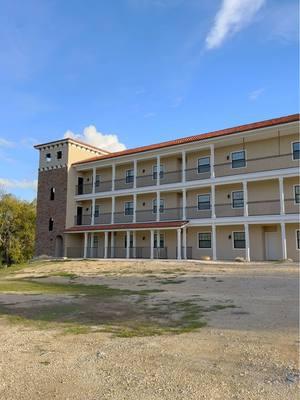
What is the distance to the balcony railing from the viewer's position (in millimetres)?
27766

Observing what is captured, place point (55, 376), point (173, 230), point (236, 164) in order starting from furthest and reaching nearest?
point (173, 230) → point (236, 164) → point (55, 376)

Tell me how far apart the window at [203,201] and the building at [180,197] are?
0.29 feet

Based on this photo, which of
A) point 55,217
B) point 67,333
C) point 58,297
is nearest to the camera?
point 67,333

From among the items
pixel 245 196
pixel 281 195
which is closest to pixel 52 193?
pixel 245 196

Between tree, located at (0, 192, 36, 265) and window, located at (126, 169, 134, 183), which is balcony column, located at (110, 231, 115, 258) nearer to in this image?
window, located at (126, 169, 134, 183)

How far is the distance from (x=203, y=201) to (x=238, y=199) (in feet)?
10.9

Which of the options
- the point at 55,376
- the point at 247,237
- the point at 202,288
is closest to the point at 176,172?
the point at 247,237

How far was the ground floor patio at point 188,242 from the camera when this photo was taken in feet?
92.7

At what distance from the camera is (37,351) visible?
6617mm

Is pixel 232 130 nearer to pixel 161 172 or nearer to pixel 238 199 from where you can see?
pixel 238 199

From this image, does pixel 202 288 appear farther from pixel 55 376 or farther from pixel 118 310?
pixel 55 376

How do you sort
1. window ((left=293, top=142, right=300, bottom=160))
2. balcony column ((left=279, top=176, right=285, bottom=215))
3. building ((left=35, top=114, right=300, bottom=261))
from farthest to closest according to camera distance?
building ((left=35, top=114, right=300, bottom=261)), window ((left=293, top=142, right=300, bottom=160)), balcony column ((left=279, top=176, right=285, bottom=215))

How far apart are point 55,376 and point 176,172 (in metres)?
29.8

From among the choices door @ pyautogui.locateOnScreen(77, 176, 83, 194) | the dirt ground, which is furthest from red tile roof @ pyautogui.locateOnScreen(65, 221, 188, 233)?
the dirt ground
